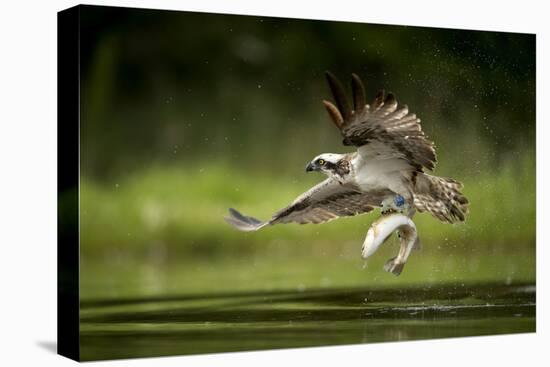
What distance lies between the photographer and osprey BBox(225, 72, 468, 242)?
9750mm

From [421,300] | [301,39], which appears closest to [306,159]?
[301,39]

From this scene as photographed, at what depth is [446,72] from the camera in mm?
10758

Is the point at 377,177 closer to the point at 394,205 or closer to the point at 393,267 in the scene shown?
the point at 394,205

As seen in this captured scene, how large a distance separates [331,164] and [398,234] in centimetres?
A: 91

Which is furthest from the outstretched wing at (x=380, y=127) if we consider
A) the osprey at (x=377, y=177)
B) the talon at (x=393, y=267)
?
the talon at (x=393, y=267)

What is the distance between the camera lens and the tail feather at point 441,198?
34.5ft

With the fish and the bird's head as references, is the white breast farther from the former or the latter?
the fish

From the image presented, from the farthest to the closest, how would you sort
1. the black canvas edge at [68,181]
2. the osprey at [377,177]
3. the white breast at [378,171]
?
1. the white breast at [378,171]
2. the osprey at [377,177]
3. the black canvas edge at [68,181]

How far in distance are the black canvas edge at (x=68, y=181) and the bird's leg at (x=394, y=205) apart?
2.63 m

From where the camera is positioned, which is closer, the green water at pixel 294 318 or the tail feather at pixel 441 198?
the green water at pixel 294 318

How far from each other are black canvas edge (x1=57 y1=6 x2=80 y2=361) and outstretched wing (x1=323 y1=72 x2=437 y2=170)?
1.87 metres

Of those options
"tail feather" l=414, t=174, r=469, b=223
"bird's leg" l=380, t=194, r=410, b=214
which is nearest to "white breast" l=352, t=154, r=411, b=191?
"bird's leg" l=380, t=194, r=410, b=214

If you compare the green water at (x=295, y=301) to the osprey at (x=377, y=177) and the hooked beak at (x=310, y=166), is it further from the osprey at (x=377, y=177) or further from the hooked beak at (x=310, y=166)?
the hooked beak at (x=310, y=166)

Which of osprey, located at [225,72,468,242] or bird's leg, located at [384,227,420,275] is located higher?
osprey, located at [225,72,468,242]
